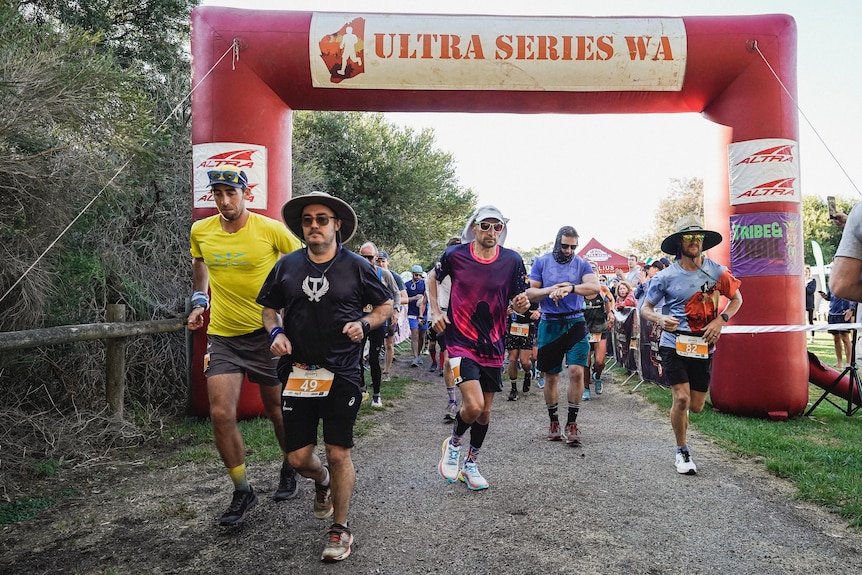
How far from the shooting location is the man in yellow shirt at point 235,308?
4062mm

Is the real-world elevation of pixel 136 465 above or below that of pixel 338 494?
below

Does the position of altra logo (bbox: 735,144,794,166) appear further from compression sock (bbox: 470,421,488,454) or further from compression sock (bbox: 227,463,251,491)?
compression sock (bbox: 227,463,251,491)

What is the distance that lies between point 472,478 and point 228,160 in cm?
450

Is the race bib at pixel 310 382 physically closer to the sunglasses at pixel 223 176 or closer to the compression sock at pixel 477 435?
the sunglasses at pixel 223 176

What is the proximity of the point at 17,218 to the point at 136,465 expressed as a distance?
2.28 meters

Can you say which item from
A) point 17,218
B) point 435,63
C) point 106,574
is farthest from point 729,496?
point 17,218

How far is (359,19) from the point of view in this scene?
7.33 meters

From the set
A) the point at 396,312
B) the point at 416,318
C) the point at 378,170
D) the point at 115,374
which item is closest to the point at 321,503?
the point at 115,374

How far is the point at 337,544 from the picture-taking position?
3.43 meters

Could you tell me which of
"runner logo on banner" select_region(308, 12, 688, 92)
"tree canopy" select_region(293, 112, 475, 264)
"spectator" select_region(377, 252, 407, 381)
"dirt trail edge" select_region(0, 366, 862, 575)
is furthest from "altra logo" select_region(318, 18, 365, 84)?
"tree canopy" select_region(293, 112, 475, 264)

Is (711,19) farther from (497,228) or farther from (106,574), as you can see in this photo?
(106,574)

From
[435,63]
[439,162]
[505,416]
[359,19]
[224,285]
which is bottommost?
[505,416]

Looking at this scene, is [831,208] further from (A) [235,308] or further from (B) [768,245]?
(A) [235,308]

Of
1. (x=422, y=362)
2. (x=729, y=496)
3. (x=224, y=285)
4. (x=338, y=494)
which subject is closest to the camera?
(x=338, y=494)
